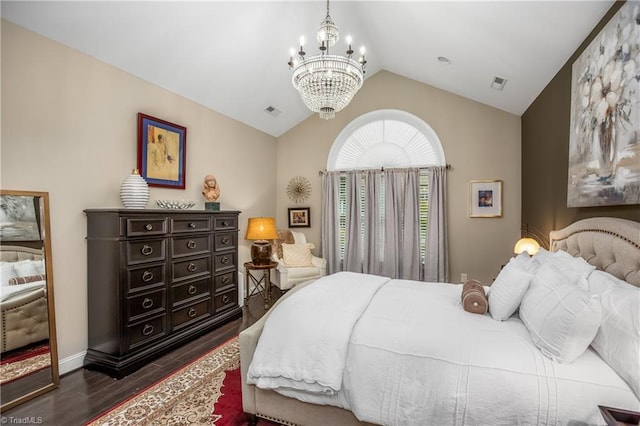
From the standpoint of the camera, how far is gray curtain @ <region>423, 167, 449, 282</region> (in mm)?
4594

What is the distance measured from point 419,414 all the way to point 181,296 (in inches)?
96.5

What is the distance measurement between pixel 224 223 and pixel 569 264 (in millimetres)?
3257

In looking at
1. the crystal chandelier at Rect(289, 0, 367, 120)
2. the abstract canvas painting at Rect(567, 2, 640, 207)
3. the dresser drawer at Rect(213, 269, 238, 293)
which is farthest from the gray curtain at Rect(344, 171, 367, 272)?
the abstract canvas painting at Rect(567, 2, 640, 207)

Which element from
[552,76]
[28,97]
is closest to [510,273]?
[552,76]

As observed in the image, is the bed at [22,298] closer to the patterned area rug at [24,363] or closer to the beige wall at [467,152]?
the patterned area rug at [24,363]

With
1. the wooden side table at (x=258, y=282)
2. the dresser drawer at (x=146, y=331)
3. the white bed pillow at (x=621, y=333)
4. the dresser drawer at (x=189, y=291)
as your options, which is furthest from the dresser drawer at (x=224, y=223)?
the white bed pillow at (x=621, y=333)

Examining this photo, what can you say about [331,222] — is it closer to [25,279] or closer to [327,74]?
[327,74]

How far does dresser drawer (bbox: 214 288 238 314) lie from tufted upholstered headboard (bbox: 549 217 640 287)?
3.43m

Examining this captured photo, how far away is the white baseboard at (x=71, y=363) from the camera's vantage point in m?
2.48

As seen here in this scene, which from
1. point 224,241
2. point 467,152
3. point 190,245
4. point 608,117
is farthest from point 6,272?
point 467,152

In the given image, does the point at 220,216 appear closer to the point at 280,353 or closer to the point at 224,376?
A: the point at 224,376

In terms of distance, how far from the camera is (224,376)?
2455 millimetres

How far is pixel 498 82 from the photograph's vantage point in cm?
371

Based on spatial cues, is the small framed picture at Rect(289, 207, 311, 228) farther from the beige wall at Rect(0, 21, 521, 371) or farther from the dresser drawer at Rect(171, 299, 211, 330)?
the dresser drawer at Rect(171, 299, 211, 330)
